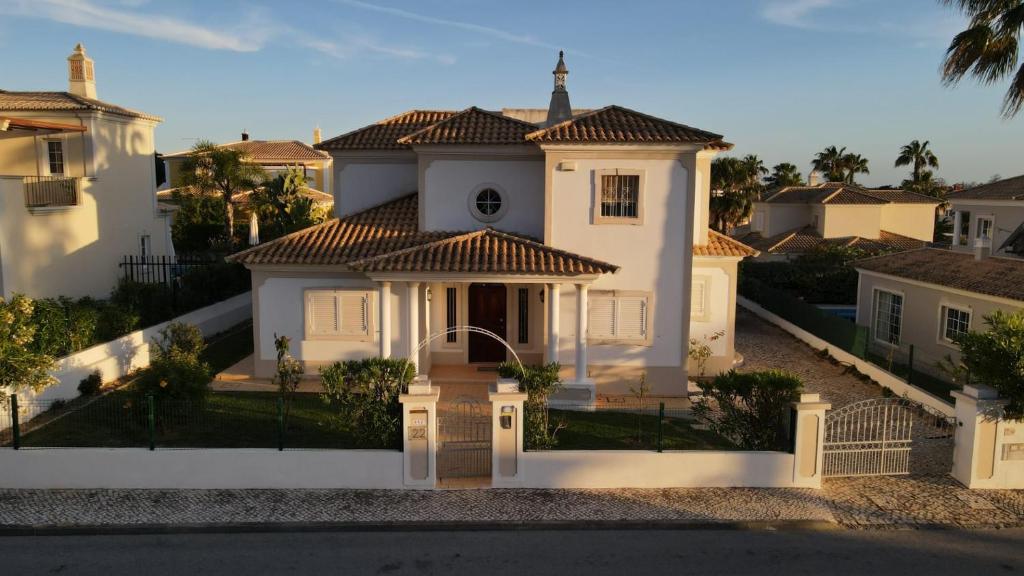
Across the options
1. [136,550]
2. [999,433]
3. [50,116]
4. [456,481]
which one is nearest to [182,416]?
[136,550]

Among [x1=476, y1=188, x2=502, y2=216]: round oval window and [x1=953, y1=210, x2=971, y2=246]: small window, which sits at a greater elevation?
[x1=476, y1=188, x2=502, y2=216]: round oval window

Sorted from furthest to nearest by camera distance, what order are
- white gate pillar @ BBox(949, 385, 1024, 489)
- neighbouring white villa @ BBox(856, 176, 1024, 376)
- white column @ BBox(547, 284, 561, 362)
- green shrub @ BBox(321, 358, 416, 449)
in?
1. neighbouring white villa @ BBox(856, 176, 1024, 376)
2. white column @ BBox(547, 284, 561, 362)
3. green shrub @ BBox(321, 358, 416, 449)
4. white gate pillar @ BBox(949, 385, 1024, 489)

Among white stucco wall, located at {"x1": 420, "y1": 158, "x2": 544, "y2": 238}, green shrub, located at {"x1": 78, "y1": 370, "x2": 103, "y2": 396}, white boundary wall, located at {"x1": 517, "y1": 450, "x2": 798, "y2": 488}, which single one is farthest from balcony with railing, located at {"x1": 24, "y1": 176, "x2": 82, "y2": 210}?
white boundary wall, located at {"x1": 517, "y1": 450, "x2": 798, "y2": 488}

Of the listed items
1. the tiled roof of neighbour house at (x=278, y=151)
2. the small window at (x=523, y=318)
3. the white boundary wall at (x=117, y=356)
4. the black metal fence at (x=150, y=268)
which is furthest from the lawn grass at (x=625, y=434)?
the tiled roof of neighbour house at (x=278, y=151)

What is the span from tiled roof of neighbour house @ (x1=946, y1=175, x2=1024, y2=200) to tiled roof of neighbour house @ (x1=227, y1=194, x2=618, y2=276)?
15094 millimetres

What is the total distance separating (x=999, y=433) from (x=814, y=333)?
12597 mm

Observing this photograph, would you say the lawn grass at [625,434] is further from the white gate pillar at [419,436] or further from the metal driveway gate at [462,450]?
the white gate pillar at [419,436]

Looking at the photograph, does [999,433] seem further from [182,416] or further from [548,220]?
[182,416]

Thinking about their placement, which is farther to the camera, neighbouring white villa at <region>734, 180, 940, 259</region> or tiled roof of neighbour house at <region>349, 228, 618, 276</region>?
neighbouring white villa at <region>734, 180, 940, 259</region>

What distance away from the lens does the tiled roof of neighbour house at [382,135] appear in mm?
19547

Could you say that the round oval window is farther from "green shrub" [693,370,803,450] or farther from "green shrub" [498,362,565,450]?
"green shrub" [693,370,803,450]

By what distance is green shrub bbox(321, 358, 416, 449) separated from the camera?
37.6ft

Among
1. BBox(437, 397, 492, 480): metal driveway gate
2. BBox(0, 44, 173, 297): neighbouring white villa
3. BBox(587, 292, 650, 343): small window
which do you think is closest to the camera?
BBox(437, 397, 492, 480): metal driveway gate

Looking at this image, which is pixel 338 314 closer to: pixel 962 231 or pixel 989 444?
pixel 989 444
